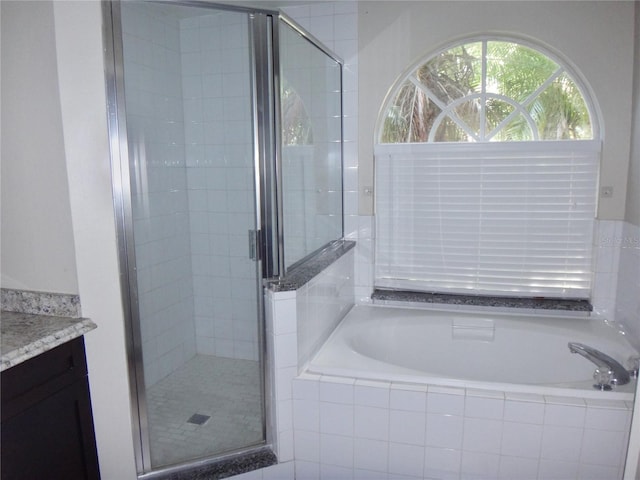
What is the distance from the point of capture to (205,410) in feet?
7.65

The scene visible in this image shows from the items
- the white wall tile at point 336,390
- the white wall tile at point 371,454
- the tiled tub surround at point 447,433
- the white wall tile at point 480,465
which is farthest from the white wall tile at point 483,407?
the white wall tile at point 336,390

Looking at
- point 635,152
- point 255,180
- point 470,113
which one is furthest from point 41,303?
point 635,152

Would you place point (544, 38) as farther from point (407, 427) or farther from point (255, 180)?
point (407, 427)

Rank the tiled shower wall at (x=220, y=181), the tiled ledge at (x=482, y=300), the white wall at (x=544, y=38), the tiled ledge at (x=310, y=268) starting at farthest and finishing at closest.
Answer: the tiled ledge at (x=482, y=300), the white wall at (x=544, y=38), the tiled shower wall at (x=220, y=181), the tiled ledge at (x=310, y=268)

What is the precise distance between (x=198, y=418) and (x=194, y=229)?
913 mm

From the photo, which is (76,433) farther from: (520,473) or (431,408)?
(520,473)

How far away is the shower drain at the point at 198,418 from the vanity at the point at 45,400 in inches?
16.8

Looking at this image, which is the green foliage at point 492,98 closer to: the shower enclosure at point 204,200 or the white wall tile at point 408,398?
the shower enclosure at point 204,200

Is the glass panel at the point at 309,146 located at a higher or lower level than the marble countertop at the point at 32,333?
higher

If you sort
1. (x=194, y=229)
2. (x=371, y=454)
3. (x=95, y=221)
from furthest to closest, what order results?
1. (x=194, y=229)
2. (x=371, y=454)
3. (x=95, y=221)

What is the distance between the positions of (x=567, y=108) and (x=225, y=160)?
1.99 metres

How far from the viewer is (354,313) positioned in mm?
3023

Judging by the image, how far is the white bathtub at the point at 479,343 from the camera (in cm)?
260

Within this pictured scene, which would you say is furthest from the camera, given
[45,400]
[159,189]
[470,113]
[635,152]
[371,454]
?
[470,113]
